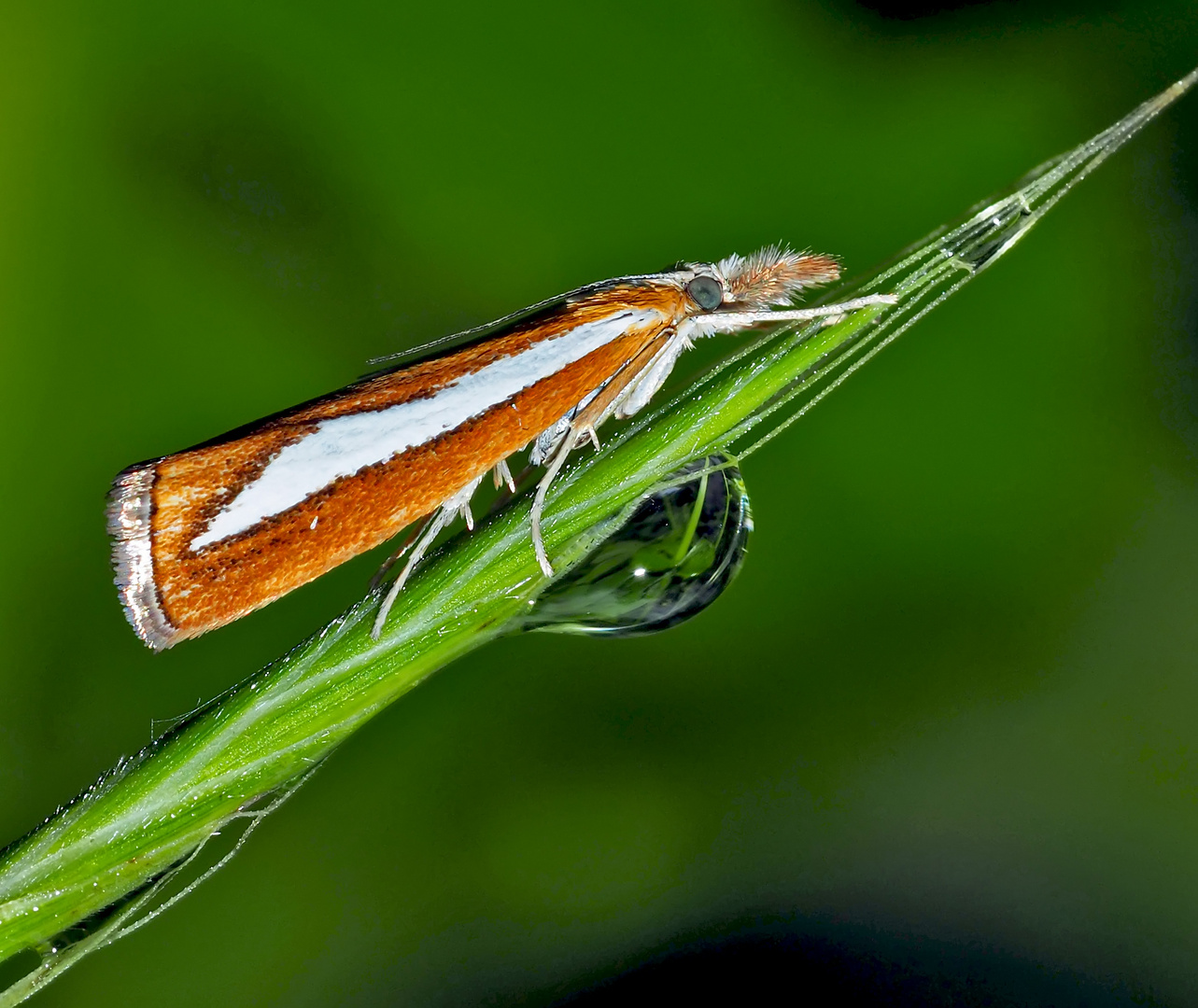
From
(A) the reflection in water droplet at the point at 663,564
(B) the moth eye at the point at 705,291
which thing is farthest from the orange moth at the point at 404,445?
(A) the reflection in water droplet at the point at 663,564

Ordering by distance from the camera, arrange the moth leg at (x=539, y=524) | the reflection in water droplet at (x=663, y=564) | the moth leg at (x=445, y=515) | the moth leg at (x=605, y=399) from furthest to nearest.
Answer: the moth leg at (x=605, y=399), the moth leg at (x=445, y=515), the reflection in water droplet at (x=663, y=564), the moth leg at (x=539, y=524)

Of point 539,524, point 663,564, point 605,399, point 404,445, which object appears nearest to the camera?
point 539,524

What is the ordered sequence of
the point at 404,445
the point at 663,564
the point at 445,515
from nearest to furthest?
the point at 663,564
the point at 404,445
the point at 445,515

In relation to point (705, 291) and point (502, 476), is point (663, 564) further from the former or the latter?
point (705, 291)

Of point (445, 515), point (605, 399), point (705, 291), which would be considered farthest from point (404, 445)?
point (705, 291)

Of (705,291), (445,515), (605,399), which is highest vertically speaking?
(705,291)

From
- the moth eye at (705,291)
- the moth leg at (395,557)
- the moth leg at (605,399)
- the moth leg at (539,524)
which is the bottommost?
the moth leg at (539,524)

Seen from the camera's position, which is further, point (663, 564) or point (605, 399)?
point (605, 399)

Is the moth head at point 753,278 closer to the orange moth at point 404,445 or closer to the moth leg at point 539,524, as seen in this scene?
the orange moth at point 404,445

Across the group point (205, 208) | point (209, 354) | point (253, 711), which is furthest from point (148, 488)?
point (205, 208)
